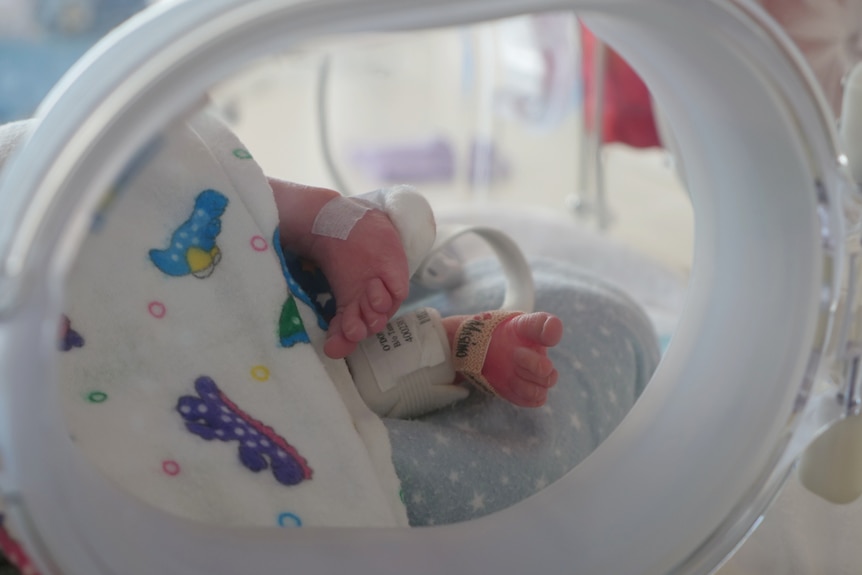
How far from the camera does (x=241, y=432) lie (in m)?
0.58

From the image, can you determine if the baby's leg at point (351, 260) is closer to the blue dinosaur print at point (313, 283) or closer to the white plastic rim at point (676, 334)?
the blue dinosaur print at point (313, 283)

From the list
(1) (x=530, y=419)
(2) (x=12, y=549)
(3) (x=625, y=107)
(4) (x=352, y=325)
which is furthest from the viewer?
(3) (x=625, y=107)

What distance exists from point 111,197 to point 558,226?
40.0 inches

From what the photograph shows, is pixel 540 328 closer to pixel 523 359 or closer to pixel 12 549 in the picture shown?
pixel 523 359

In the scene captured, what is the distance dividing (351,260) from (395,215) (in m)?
0.05

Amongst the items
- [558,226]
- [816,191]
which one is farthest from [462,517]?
[558,226]

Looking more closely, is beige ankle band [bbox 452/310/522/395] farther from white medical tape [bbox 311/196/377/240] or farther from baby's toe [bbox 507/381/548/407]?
white medical tape [bbox 311/196/377/240]

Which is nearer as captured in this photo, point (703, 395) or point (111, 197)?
point (111, 197)

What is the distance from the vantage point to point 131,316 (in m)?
0.57

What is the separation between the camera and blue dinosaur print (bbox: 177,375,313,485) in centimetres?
57

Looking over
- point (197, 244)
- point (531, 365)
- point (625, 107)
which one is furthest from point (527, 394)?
point (625, 107)

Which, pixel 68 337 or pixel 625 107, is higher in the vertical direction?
pixel 68 337

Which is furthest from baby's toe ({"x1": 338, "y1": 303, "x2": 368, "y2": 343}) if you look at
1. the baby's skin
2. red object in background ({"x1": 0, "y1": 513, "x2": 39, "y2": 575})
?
red object in background ({"x1": 0, "y1": 513, "x2": 39, "y2": 575})

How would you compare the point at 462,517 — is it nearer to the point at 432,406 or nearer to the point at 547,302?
the point at 432,406
